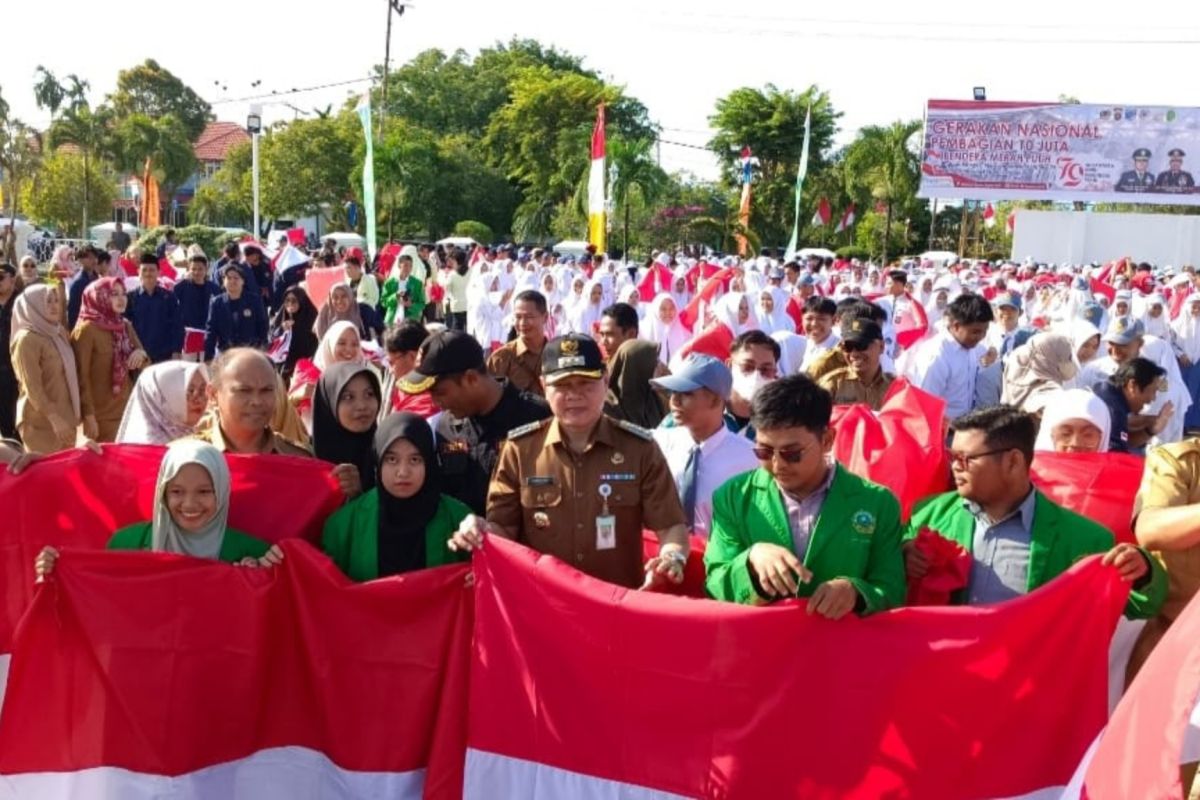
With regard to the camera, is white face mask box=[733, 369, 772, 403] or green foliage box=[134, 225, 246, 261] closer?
white face mask box=[733, 369, 772, 403]

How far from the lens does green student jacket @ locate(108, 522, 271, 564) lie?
4.14 m

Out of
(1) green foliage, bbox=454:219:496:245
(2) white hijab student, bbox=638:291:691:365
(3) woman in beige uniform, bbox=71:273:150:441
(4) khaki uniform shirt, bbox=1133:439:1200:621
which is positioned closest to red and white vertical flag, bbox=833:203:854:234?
(1) green foliage, bbox=454:219:496:245

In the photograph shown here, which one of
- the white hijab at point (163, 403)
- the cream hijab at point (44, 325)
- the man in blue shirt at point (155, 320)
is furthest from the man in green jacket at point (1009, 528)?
the man in blue shirt at point (155, 320)

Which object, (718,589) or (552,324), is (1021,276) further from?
(718,589)

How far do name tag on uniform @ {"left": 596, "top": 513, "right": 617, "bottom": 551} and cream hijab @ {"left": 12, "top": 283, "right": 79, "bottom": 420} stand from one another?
488cm

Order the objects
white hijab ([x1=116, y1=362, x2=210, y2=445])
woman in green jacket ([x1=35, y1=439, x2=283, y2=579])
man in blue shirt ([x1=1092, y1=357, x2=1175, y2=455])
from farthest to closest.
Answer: man in blue shirt ([x1=1092, y1=357, x2=1175, y2=455]) < white hijab ([x1=116, y1=362, x2=210, y2=445]) < woman in green jacket ([x1=35, y1=439, x2=283, y2=579])

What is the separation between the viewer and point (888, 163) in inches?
1940

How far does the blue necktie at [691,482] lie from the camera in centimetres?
479

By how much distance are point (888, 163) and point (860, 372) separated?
45.0 metres

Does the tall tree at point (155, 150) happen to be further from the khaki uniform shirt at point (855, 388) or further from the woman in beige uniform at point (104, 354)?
the khaki uniform shirt at point (855, 388)

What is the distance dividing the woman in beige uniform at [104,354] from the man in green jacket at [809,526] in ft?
19.3

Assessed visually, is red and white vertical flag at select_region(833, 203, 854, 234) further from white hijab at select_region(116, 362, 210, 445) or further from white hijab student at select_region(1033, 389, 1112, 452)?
white hijab at select_region(116, 362, 210, 445)

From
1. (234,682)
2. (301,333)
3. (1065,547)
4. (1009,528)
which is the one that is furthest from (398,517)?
(301,333)

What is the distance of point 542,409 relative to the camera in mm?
4777
